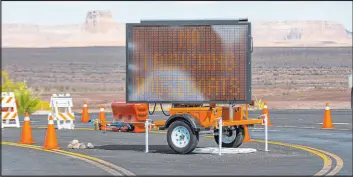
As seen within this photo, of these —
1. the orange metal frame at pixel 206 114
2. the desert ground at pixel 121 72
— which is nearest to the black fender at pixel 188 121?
the orange metal frame at pixel 206 114

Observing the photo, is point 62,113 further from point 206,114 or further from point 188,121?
point 188,121

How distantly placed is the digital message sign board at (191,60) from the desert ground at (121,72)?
38.7 m

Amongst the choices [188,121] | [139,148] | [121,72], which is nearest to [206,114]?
[188,121]

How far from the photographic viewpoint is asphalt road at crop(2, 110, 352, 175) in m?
19.1

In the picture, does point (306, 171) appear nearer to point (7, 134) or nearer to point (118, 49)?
point (7, 134)

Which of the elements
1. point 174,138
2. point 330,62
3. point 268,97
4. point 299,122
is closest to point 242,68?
point 174,138

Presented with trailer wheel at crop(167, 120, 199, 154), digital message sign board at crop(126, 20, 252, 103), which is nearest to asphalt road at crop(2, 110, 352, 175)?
trailer wheel at crop(167, 120, 199, 154)

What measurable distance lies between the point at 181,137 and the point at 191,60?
1825 millimetres

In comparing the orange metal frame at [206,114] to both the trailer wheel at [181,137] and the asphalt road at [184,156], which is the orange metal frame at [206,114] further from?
the asphalt road at [184,156]

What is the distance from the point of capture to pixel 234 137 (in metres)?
25.3

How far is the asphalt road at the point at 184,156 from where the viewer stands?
19062 mm

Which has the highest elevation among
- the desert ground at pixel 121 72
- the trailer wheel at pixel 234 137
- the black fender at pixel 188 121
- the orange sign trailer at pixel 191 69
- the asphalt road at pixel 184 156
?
the desert ground at pixel 121 72

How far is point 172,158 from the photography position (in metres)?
22.2

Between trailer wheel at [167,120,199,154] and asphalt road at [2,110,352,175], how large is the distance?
0.92 feet
